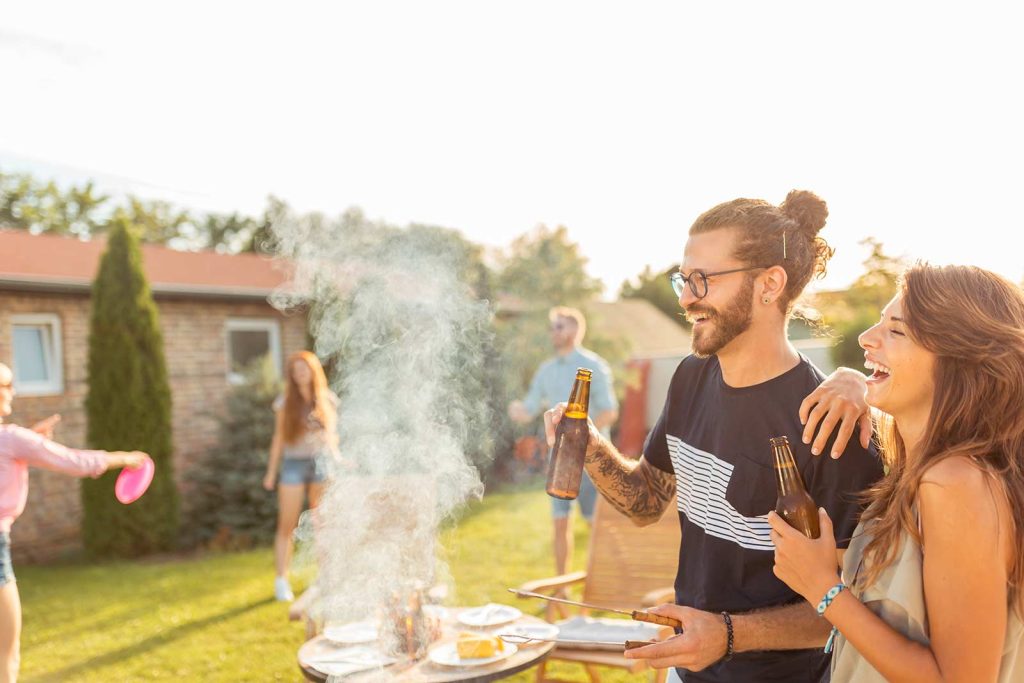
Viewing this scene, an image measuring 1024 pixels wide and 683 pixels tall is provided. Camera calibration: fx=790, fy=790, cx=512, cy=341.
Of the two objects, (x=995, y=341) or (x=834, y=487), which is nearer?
(x=995, y=341)

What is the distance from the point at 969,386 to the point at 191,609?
7.30 meters

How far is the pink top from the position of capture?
171 inches

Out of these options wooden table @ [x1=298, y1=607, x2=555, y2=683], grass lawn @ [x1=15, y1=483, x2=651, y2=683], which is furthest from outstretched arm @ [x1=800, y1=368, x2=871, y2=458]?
grass lawn @ [x1=15, y1=483, x2=651, y2=683]

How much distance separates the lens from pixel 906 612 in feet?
5.37

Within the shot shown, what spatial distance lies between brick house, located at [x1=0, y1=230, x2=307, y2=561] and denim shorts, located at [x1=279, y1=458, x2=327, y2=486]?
4.54 metres

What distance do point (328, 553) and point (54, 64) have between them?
9.23 metres

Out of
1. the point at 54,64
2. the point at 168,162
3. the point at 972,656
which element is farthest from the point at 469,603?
the point at 168,162

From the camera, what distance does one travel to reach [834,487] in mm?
1963

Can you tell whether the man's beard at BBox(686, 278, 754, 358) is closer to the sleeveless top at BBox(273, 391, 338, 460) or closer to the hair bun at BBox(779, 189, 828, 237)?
the hair bun at BBox(779, 189, 828, 237)

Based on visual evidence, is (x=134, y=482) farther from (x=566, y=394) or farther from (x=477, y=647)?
(x=566, y=394)

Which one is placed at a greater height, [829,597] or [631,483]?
[631,483]

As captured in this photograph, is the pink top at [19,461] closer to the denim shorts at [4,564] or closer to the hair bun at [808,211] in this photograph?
the denim shorts at [4,564]

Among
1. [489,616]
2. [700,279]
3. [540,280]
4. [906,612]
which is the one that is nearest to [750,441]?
[700,279]

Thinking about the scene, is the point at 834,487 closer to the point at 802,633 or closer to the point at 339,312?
the point at 802,633
